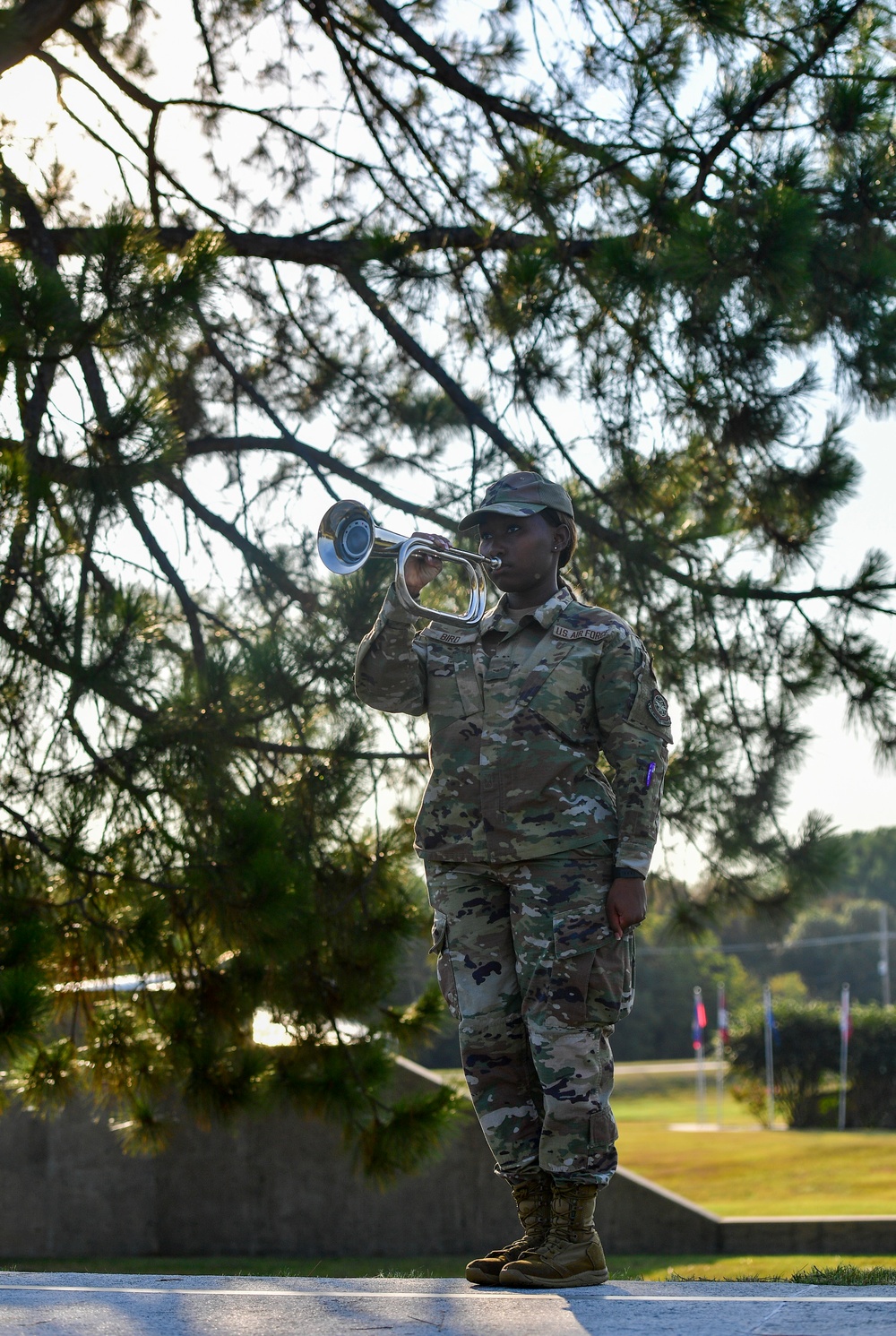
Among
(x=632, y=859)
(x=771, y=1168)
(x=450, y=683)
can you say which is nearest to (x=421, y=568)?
(x=450, y=683)

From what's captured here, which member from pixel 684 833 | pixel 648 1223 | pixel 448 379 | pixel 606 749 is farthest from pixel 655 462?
pixel 648 1223

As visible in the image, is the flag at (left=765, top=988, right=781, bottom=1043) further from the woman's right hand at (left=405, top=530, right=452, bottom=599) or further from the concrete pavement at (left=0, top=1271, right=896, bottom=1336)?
the concrete pavement at (left=0, top=1271, right=896, bottom=1336)

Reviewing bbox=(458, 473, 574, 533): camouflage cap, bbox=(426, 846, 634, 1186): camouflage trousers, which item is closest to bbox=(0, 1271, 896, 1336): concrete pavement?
bbox=(426, 846, 634, 1186): camouflage trousers

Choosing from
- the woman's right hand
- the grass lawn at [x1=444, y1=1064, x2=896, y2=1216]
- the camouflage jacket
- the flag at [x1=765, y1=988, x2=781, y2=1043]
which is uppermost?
the woman's right hand

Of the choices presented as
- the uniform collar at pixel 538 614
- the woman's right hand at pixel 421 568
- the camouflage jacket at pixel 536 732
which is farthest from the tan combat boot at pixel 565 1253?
the woman's right hand at pixel 421 568

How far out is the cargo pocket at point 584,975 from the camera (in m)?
2.68

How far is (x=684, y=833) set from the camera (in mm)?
5371

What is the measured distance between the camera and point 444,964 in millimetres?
2820

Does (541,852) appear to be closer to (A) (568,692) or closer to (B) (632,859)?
(B) (632,859)

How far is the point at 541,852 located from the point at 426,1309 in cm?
82

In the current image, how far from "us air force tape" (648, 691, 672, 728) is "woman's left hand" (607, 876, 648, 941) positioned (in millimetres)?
300

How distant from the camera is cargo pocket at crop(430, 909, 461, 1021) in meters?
2.80

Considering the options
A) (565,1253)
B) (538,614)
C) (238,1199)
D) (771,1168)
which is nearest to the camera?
(565,1253)

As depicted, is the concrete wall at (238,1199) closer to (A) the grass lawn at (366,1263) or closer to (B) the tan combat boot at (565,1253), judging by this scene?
(A) the grass lawn at (366,1263)
